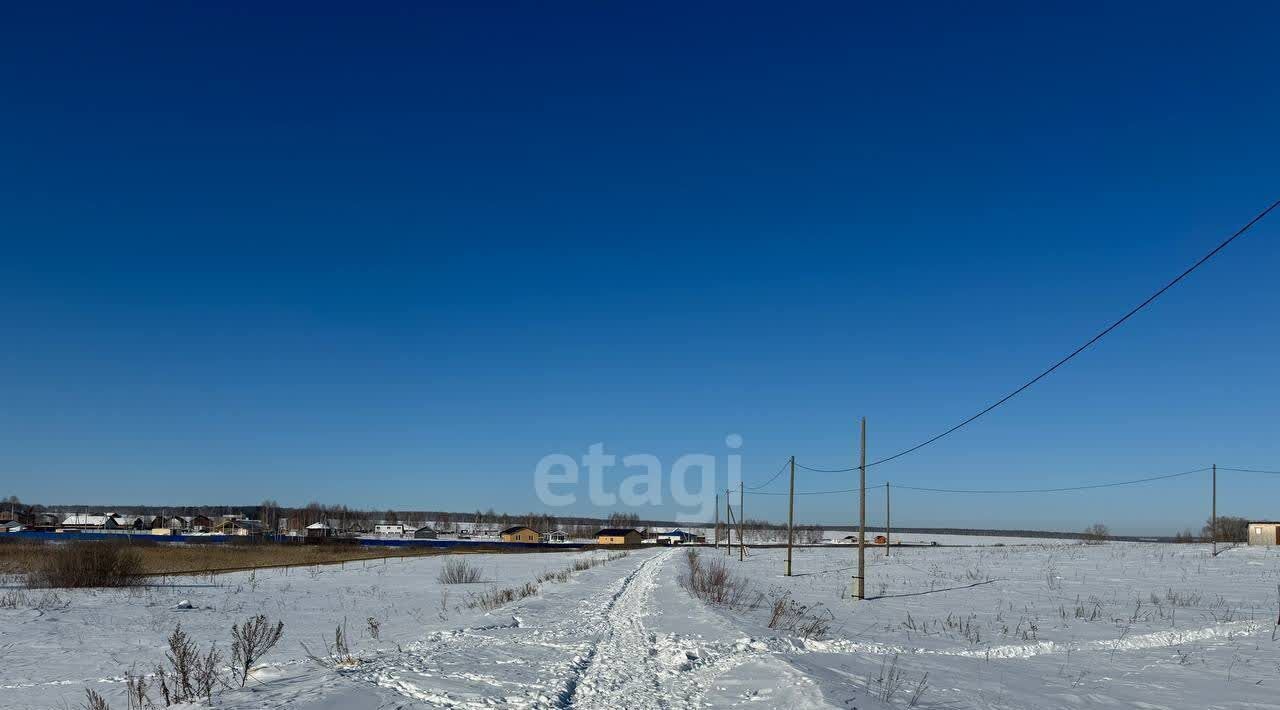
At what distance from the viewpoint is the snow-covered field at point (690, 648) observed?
29.8 ft

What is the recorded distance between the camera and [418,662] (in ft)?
34.2

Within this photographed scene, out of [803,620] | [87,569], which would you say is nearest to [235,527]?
[87,569]

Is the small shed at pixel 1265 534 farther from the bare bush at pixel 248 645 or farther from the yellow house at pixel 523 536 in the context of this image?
the yellow house at pixel 523 536

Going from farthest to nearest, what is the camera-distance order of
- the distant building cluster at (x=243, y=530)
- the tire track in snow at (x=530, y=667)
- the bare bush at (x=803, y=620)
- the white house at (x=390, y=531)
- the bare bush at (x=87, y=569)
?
the white house at (x=390, y=531) < the distant building cluster at (x=243, y=530) < the bare bush at (x=87, y=569) < the bare bush at (x=803, y=620) < the tire track in snow at (x=530, y=667)

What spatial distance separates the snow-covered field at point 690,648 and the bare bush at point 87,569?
242cm

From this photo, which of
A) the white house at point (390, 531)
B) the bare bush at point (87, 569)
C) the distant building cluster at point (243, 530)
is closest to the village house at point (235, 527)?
the distant building cluster at point (243, 530)

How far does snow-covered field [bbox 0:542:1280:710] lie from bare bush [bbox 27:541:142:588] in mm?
2423

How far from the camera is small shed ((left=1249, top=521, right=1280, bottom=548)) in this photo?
78.8 meters

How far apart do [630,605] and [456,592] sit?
13.3m

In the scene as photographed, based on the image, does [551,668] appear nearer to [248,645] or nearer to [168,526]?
[248,645]

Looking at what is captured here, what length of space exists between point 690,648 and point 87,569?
28.8 meters

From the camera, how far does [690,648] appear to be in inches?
476

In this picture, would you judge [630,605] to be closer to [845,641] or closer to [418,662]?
[845,641]

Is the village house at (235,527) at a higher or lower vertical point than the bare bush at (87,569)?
lower
